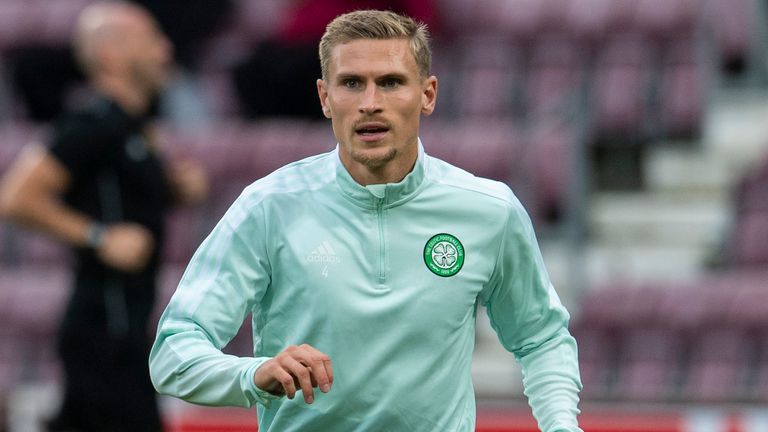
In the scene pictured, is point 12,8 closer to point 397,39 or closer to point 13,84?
point 13,84

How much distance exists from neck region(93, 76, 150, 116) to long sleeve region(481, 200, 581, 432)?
295 centimetres

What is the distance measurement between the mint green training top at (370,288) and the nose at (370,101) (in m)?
0.20

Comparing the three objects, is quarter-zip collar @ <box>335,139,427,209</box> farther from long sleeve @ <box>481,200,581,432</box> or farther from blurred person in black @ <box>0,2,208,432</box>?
blurred person in black @ <box>0,2,208,432</box>

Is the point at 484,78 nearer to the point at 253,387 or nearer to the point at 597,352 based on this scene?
the point at 597,352

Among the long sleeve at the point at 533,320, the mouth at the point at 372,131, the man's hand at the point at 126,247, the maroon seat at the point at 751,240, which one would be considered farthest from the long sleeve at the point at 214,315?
the maroon seat at the point at 751,240

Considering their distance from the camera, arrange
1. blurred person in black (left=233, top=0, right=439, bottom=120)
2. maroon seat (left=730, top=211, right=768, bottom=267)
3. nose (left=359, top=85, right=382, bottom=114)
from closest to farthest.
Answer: nose (left=359, top=85, right=382, bottom=114) → maroon seat (left=730, top=211, right=768, bottom=267) → blurred person in black (left=233, top=0, right=439, bottom=120)

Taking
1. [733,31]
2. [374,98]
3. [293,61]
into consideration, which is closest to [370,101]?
[374,98]

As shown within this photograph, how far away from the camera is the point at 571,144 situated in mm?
9172

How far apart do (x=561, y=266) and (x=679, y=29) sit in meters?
1.67

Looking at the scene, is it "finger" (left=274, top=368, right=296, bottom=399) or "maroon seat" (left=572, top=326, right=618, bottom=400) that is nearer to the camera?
"finger" (left=274, top=368, right=296, bottom=399)

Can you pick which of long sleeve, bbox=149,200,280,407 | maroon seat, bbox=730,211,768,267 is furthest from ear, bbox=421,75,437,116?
maroon seat, bbox=730,211,768,267

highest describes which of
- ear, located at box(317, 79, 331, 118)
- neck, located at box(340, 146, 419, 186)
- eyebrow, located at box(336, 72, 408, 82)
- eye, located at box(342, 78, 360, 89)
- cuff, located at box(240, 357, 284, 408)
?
eyebrow, located at box(336, 72, 408, 82)

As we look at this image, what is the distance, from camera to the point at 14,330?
9.52 metres

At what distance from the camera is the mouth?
11.4 ft
